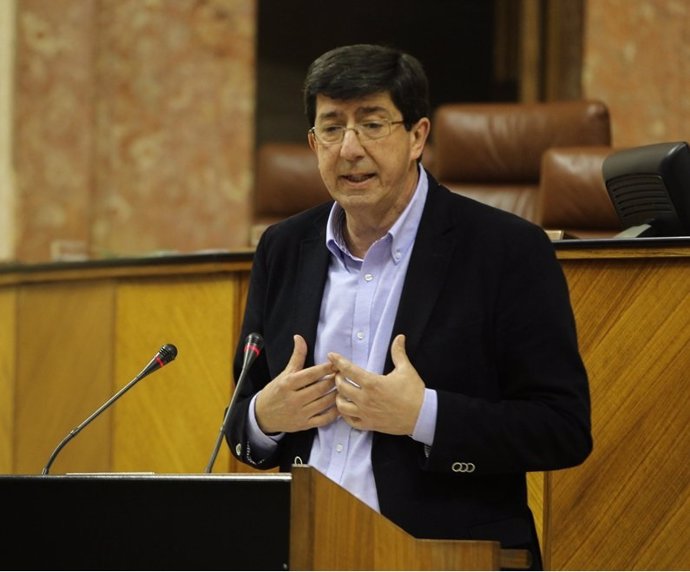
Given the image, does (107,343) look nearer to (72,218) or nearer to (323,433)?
(323,433)

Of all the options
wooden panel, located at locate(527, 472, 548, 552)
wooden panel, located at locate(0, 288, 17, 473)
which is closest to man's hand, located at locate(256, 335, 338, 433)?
wooden panel, located at locate(527, 472, 548, 552)

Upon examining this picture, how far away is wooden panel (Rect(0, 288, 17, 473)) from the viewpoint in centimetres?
321

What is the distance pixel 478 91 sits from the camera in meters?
7.48

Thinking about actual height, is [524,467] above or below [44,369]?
above

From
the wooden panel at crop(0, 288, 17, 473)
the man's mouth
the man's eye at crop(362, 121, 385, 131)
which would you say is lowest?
the wooden panel at crop(0, 288, 17, 473)

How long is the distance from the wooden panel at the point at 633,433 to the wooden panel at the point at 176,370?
2.53 feet

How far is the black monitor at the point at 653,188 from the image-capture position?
2.29 metres

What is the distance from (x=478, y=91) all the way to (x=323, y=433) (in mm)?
6059

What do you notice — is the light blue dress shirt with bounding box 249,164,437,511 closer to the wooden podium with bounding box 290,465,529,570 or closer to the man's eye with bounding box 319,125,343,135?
the man's eye with bounding box 319,125,343,135

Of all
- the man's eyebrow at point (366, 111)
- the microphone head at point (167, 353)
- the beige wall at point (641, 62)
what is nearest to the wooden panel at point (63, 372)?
the microphone head at point (167, 353)

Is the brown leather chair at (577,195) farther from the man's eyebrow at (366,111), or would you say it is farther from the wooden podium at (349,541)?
the wooden podium at (349,541)

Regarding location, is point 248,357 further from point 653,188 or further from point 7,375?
point 7,375

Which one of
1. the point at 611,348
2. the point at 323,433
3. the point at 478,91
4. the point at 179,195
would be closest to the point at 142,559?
the point at 323,433

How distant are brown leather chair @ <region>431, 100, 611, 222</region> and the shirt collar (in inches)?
88.7
